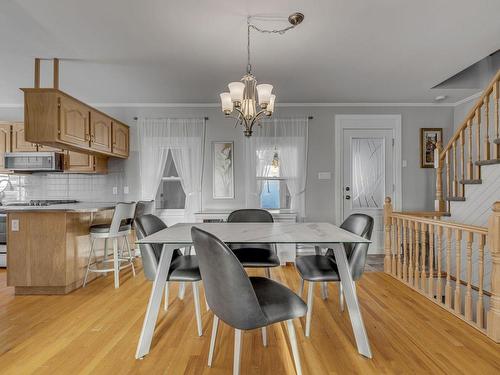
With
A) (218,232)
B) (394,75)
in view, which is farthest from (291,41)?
(218,232)

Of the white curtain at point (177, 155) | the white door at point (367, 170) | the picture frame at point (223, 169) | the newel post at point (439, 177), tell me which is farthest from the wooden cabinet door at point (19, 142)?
the newel post at point (439, 177)

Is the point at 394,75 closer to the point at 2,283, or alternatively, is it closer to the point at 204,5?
the point at 204,5

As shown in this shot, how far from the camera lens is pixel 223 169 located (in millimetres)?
4285

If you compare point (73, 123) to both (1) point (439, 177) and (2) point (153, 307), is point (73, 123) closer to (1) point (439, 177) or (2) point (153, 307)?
(2) point (153, 307)

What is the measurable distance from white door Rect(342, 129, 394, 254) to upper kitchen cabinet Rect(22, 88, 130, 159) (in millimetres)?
3558

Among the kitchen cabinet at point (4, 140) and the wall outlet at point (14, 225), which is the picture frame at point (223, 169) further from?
Result: the kitchen cabinet at point (4, 140)

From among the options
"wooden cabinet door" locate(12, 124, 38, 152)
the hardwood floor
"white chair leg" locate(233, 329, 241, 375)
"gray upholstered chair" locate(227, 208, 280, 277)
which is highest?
"wooden cabinet door" locate(12, 124, 38, 152)

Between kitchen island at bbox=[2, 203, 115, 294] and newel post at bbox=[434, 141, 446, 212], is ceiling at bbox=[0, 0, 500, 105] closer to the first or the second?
newel post at bbox=[434, 141, 446, 212]

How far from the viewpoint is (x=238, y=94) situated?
2.10 meters

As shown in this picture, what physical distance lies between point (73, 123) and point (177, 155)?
57.7 inches

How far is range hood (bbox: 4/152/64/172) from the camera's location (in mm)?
3883

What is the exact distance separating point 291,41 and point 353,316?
2293 mm

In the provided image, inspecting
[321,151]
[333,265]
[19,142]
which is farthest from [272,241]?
[19,142]

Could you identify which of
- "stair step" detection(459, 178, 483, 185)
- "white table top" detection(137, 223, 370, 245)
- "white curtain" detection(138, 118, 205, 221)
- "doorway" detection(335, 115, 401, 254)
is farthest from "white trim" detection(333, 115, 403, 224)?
"white table top" detection(137, 223, 370, 245)
